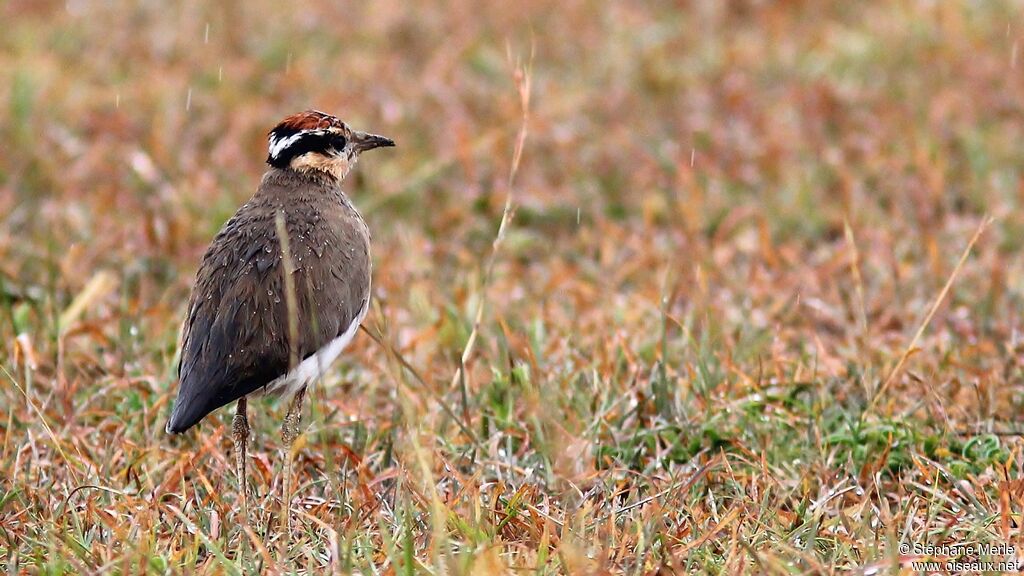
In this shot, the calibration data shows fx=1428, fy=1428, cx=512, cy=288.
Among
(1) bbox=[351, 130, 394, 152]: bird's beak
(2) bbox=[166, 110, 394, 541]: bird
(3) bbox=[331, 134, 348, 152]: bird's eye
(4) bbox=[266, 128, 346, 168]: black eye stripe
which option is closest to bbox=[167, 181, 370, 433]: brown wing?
(2) bbox=[166, 110, 394, 541]: bird

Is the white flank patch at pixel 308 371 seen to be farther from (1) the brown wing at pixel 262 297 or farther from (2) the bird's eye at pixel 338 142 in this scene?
(2) the bird's eye at pixel 338 142

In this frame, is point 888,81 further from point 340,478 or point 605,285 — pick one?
point 340,478

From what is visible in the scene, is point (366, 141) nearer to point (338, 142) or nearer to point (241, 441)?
point (338, 142)

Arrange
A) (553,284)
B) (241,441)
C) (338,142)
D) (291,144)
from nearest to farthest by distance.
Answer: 1. (241,441)
2. (291,144)
3. (338,142)
4. (553,284)

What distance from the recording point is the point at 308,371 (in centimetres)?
482

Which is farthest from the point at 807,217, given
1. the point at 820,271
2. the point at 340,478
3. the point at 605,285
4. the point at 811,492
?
the point at 340,478

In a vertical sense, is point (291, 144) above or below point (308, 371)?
above

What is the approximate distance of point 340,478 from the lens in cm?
501

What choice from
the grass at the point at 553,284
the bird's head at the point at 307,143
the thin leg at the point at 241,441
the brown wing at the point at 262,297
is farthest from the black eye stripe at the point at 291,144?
the thin leg at the point at 241,441

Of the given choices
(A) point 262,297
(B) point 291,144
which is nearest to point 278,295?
(A) point 262,297

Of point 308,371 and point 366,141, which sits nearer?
point 308,371

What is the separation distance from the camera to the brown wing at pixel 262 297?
4.64m

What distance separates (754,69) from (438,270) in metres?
3.66

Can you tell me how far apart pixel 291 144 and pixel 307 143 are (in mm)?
64
